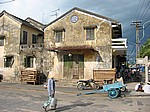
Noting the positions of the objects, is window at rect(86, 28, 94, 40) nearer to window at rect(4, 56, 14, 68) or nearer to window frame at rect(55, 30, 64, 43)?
window frame at rect(55, 30, 64, 43)

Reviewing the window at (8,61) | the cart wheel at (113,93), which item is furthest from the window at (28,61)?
the cart wheel at (113,93)

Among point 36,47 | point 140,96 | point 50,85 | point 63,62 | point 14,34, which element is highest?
point 14,34

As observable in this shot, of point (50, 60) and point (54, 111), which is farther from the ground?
point (50, 60)

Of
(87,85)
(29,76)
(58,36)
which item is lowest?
(87,85)

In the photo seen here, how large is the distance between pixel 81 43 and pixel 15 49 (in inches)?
312

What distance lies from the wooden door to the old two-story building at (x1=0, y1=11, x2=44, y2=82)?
9.79 ft

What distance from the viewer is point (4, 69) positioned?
22.7 meters

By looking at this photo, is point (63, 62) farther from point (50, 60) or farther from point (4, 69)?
point (4, 69)

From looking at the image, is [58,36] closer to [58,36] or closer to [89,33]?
[58,36]

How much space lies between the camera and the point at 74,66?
20031 millimetres

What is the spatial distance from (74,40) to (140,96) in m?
9.24

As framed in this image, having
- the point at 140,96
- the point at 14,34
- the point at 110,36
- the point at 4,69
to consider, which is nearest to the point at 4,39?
the point at 14,34

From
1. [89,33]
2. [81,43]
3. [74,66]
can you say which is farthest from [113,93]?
[89,33]

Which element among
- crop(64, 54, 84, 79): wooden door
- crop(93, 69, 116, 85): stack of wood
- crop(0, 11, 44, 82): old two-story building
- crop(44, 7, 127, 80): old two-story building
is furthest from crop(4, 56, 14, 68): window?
crop(93, 69, 116, 85): stack of wood
